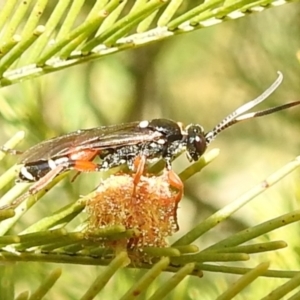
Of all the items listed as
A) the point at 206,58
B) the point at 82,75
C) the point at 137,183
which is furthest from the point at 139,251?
the point at 206,58

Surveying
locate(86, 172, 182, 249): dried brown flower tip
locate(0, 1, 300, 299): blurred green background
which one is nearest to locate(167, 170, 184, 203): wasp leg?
locate(86, 172, 182, 249): dried brown flower tip

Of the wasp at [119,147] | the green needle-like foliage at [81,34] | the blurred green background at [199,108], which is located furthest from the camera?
the blurred green background at [199,108]

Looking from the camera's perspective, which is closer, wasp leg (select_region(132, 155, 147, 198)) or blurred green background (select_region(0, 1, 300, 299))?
wasp leg (select_region(132, 155, 147, 198))

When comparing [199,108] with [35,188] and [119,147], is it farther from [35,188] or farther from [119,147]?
[35,188]

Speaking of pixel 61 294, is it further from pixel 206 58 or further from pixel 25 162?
pixel 206 58

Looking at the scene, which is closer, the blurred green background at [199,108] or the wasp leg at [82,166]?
the wasp leg at [82,166]

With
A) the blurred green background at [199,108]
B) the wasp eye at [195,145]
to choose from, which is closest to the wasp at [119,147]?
the wasp eye at [195,145]

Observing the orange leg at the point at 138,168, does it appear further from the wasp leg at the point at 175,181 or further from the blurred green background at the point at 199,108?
the blurred green background at the point at 199,108

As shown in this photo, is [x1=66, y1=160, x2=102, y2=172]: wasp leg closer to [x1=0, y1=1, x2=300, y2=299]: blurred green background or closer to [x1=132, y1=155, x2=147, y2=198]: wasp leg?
[x1=132, y1=155, x2=147, y2=198]: wasp leg
